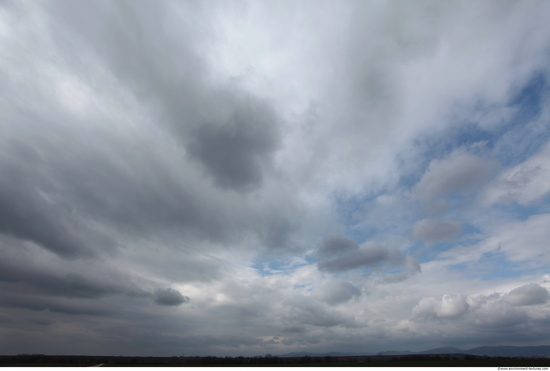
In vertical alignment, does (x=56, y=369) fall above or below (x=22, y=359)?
below

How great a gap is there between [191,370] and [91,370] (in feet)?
55.0

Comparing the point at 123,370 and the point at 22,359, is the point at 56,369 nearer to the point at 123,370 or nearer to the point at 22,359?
the point at 123,370

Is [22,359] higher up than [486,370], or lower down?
higher up

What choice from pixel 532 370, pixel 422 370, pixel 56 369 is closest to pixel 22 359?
pixel 56 369

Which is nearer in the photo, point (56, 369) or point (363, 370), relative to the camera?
point (56, 369)

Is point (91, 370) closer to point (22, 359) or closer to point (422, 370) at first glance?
point (422, 370)

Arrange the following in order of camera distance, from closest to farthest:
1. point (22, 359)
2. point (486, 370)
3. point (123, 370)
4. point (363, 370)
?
point (123, 370)
point (363, 370)
point (486, 370)
point (22, 359)

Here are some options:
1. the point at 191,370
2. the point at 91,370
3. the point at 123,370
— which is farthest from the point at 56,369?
the point at 191,370

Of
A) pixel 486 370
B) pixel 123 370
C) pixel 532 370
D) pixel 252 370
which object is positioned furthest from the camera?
pixel 486 370

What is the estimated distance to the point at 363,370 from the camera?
2343 inches

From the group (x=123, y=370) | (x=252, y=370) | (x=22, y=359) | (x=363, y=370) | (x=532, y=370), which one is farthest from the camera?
(x=22, y=359)

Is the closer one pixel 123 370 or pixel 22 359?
pixel 123 370

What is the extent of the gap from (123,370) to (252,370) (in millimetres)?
22068

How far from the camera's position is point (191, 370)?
5525 centimetres
